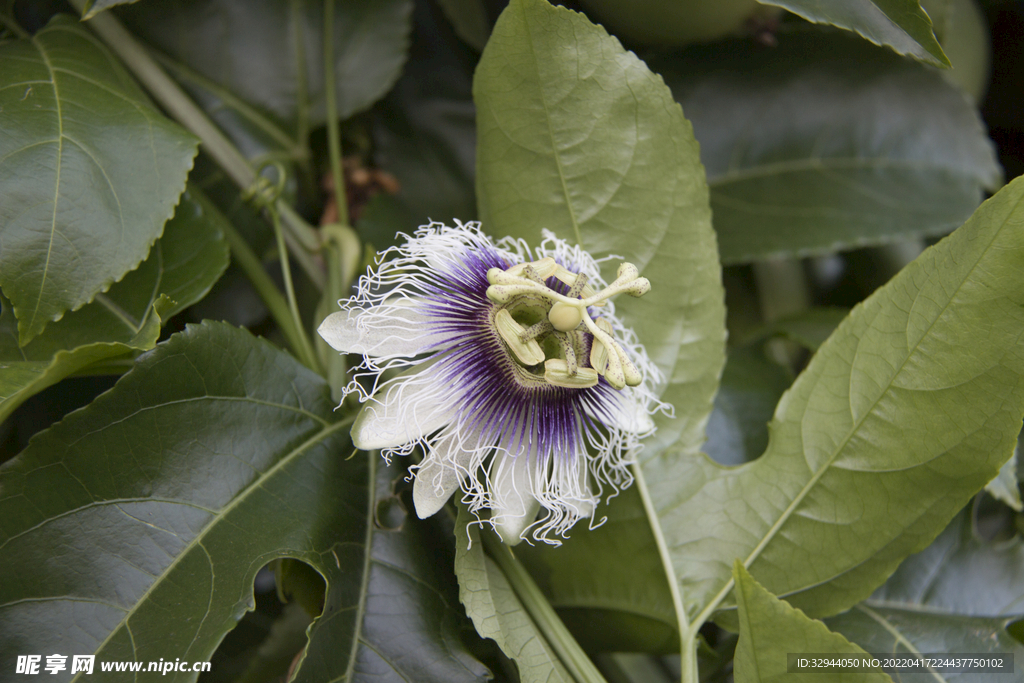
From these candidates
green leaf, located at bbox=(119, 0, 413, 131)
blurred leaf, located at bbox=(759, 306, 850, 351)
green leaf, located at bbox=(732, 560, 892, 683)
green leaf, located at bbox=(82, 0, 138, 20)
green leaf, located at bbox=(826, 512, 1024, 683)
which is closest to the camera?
green leaf, located at bbox=(732, 560, 892, 683)

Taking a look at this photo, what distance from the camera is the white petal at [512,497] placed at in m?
0.67

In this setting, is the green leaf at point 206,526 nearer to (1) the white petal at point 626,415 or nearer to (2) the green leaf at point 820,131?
(1) the white petal at point 626,415

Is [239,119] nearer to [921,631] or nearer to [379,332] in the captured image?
[379,332]

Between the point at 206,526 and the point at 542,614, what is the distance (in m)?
0.34

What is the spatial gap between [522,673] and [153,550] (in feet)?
1.17

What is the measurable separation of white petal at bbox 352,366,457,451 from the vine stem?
317 millimetres

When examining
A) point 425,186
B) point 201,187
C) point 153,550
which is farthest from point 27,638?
point 425,186

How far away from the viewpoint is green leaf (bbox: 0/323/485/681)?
622 millimetres

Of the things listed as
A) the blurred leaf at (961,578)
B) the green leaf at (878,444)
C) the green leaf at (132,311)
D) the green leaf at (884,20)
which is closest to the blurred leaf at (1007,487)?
the blurred leaf at (961,578)

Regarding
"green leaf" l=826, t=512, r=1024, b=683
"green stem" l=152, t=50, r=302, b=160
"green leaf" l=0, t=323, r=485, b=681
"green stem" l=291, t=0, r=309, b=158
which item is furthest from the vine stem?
"green leaf" l=826, t=512, r=1024, b=683

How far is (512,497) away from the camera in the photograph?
691 mm

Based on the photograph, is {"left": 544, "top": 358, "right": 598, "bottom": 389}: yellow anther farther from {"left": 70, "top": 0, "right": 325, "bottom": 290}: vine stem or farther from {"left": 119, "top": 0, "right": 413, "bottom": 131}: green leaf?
{"left": 119, "top": 0, "right": 413, "bottom": 131}: green leaf

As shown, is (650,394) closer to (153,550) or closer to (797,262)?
(153,550)

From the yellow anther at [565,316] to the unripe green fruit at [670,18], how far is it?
1.96ft
